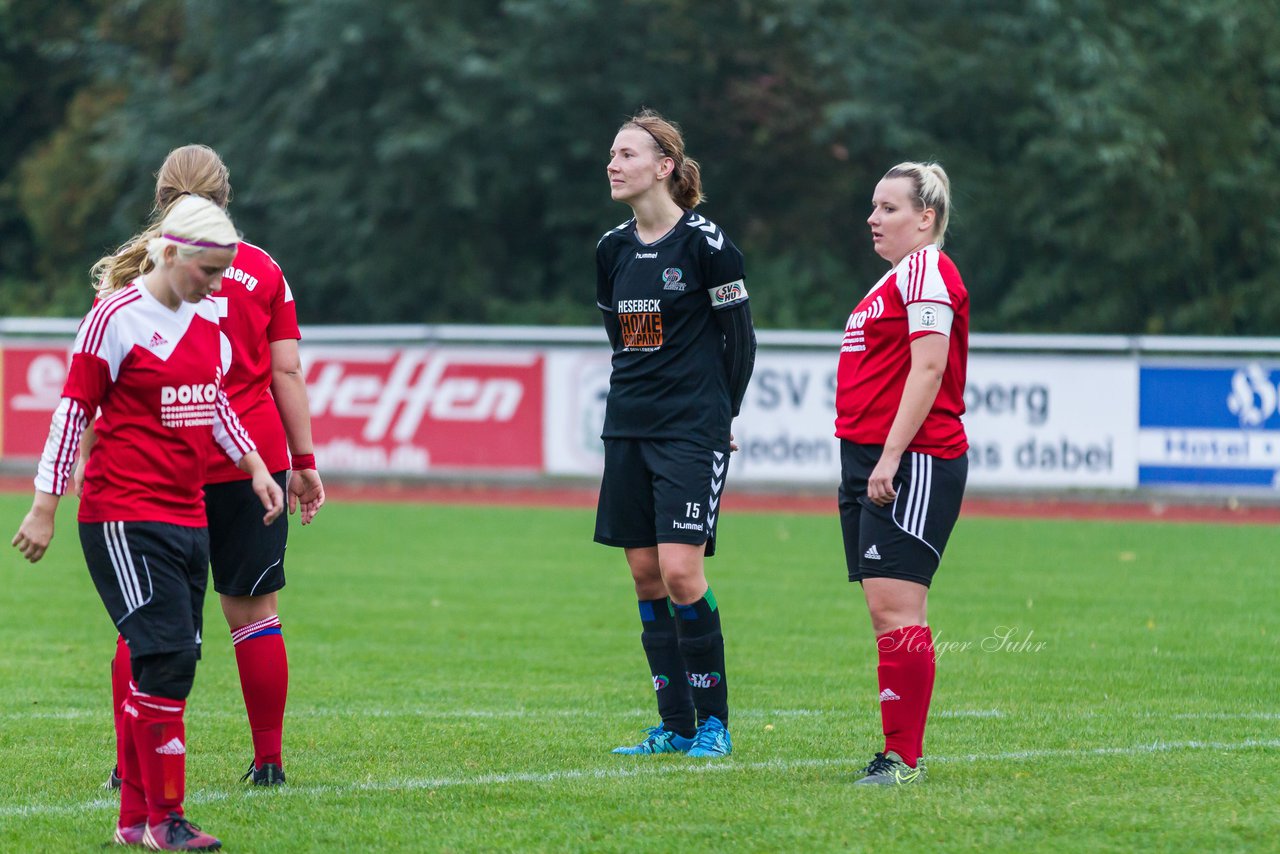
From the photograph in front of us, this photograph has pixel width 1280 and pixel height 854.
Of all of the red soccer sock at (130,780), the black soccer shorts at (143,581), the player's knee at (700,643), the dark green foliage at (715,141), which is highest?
the dark green foliage at (715,141)

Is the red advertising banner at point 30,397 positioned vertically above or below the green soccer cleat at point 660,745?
above

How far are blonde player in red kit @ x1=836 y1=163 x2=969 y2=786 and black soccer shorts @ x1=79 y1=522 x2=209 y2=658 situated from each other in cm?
216

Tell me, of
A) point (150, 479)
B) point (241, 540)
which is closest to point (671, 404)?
point (241, 540)

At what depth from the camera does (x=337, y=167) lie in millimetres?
28234

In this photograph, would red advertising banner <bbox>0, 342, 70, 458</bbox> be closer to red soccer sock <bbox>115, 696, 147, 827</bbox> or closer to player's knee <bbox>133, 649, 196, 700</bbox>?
red soccer sock <bbox>115, 696, 147, 827</bbox>

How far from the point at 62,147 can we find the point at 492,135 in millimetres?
8860

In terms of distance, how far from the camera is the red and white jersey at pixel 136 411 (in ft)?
16.0

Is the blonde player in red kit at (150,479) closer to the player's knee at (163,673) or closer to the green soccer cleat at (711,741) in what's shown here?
the player's knee at (163,673)

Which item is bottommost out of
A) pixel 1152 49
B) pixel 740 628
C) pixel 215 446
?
pixel 740 628

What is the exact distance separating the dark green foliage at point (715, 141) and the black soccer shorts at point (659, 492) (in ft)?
61.5

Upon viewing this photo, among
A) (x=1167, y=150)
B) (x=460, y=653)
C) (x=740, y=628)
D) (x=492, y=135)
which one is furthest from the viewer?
(x=492, y=135)

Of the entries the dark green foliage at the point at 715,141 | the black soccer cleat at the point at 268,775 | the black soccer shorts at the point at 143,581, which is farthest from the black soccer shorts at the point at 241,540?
the dark green foliage at the point at 715,141

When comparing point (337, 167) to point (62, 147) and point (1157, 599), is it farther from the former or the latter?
point (1157, 599)

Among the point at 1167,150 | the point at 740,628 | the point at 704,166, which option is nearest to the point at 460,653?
the point at 740,628
